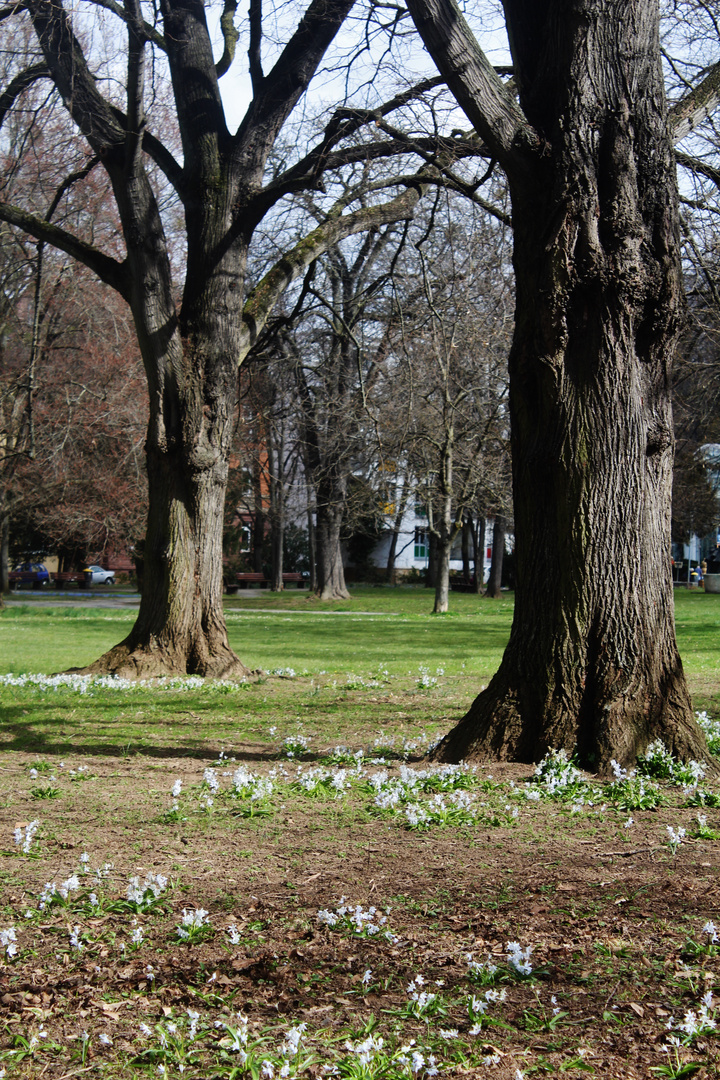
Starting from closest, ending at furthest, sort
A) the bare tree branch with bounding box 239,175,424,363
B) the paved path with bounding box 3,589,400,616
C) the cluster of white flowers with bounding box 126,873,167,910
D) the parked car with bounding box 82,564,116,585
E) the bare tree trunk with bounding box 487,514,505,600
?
the cluster of white flowers with bounding box 126,873,167,910
the bare tree branch with bounding box 239,175,424,363
the paved path with bounding box 3,589,400,616
the bare tree trunk with bounding box 487,514,505,600
the parked car with bounding box 82,564,116,585

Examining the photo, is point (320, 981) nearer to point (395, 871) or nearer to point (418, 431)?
point (395, 871)

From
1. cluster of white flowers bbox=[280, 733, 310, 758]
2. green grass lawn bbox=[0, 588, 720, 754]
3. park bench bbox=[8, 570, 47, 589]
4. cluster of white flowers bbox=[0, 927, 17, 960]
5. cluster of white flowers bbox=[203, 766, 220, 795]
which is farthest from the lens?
park bench bbox=[8, 570, 47, 589]

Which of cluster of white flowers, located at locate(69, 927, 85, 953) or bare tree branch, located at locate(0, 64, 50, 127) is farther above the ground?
bare tree branch, located at locate(0, 64, 50, 127)

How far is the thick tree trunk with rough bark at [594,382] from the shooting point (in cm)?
554

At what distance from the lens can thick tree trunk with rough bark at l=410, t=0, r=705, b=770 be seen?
554cm

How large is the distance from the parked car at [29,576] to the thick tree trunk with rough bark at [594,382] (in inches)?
1750

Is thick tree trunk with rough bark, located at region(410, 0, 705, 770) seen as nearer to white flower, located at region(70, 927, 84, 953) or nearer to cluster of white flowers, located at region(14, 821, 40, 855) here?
cluster of white flowers, located at region(14, 821, 40, 855)

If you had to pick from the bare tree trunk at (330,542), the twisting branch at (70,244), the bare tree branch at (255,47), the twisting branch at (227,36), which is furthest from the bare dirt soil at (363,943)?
the bare tree trunk at (330,542)

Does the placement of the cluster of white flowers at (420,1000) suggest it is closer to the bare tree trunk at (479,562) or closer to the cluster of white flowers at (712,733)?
the cluster of white flowers at (712,733)

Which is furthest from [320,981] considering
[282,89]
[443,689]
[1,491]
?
[1,491]

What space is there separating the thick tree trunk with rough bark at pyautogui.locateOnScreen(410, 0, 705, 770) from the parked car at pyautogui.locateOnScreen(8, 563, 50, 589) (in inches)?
1750

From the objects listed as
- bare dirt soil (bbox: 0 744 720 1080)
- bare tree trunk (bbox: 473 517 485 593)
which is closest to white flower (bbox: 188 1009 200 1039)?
bare dirt soil (bbox: 0 744 720 1080)

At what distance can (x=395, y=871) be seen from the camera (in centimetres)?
399

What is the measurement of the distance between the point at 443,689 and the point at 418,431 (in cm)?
1499
